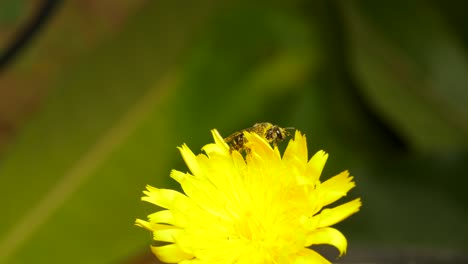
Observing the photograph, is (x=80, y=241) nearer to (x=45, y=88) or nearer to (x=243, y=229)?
(x=45, y=88)

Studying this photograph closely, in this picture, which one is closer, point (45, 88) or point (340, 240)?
point (340, 240)

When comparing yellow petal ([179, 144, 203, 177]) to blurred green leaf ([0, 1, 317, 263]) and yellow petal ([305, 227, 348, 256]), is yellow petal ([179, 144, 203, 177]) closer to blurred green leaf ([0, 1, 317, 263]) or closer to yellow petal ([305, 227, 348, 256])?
yellow petal ([305, 227, 348, 256])

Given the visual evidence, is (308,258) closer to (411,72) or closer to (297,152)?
(297,152)

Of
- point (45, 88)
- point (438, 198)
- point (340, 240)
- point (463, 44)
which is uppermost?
point (45, 88)

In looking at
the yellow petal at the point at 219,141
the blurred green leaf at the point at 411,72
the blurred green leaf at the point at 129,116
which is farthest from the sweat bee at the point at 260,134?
the blurred green leaf at the point at 411,72

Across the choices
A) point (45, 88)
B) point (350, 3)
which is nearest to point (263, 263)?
point (350, 3)

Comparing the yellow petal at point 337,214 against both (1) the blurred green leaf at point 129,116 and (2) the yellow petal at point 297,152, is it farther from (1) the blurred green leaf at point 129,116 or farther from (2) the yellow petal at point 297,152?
(1) the blurred green leaf at point 129,116
